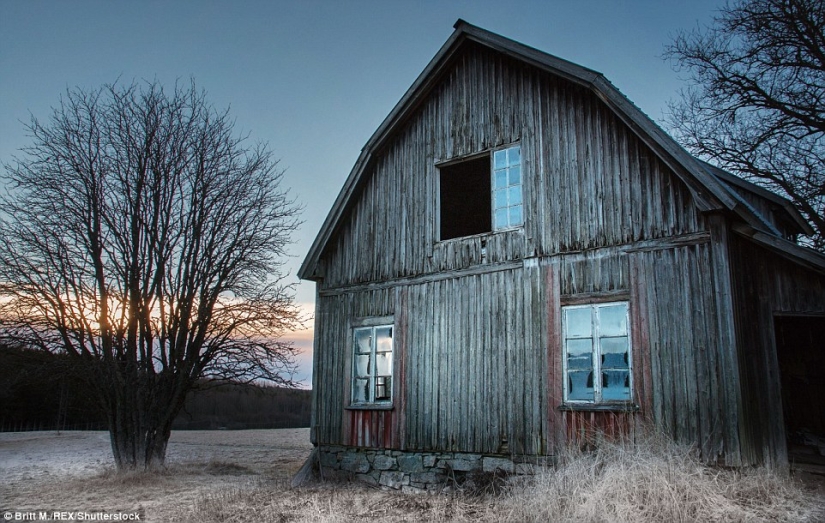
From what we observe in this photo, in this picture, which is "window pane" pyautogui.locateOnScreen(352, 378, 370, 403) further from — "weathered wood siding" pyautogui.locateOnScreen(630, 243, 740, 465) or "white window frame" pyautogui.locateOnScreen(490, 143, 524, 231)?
"weathered wood siding" pyautogui.locateOnScreen(630, 243, 740, 465)

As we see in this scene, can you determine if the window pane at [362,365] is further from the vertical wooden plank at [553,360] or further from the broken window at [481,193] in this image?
the vertical wooden plank at [553,360]

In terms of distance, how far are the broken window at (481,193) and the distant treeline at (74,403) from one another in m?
6.48

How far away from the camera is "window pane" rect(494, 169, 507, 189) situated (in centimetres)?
1127

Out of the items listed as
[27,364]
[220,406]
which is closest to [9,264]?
[27,364]

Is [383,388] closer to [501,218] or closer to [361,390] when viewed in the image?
[361,390]

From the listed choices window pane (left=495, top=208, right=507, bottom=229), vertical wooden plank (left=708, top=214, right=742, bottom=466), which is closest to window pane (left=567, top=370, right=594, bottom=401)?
vertical wooden plank (left=708, top=214, right=742, bottom=466)

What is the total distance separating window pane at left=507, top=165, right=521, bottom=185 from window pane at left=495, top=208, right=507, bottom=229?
0.50m

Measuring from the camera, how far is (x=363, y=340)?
12.8 meters

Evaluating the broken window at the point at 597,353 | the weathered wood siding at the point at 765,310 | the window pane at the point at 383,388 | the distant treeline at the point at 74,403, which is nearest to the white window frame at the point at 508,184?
the broken window at the point at 597,353

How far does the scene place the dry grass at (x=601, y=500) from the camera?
6.98 metres

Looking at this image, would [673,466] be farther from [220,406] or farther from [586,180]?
[220,406]

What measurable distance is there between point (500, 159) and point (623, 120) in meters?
2.40

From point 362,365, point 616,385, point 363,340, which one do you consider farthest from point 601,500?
point 363,340

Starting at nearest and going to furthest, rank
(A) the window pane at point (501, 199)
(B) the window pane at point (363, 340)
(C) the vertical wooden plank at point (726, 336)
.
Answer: (C) the vertical wooden plank at point (726, 336), (A) the window pane at point (501, 199), (B) the window pane at point (363, 340)
